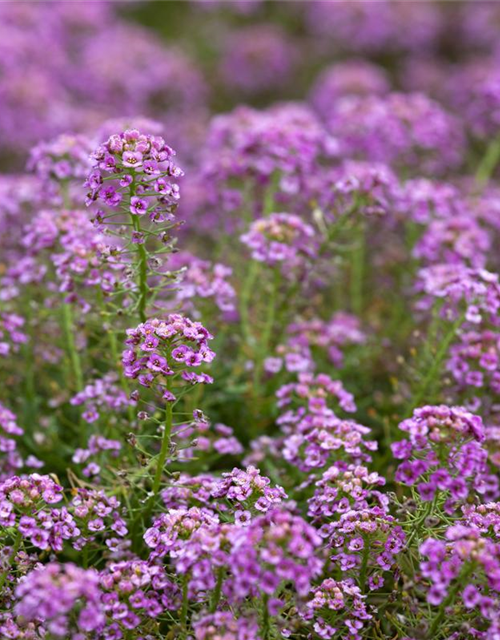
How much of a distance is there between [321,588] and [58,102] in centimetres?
628

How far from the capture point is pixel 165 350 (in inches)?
123

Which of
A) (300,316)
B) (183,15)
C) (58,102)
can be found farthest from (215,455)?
(183,15)

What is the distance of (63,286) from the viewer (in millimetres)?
4047

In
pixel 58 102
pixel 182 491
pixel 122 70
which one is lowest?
pixel 182 491

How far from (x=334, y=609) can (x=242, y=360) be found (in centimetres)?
218

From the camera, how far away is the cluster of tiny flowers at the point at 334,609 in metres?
3.05

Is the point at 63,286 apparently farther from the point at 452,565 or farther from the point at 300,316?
the point at 452,565

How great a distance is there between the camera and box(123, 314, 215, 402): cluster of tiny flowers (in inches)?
122

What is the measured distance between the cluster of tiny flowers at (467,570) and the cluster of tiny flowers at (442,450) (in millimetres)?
187

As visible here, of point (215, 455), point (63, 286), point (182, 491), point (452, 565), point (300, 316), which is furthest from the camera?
point (300, 316)

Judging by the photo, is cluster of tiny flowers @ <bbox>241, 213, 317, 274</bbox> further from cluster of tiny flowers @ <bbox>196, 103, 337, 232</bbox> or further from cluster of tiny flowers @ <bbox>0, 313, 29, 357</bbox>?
cluster of tiny flowers @ <bbox>0, 313, 29, 357</bbox>

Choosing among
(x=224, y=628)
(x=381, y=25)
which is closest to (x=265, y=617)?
(x=224, y=628)

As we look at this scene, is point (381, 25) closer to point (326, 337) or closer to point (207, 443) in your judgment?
point (326, 337)

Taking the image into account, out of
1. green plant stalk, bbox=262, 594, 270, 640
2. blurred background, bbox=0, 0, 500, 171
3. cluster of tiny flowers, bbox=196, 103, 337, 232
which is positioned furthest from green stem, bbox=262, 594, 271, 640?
blurred background, bbox=0, 0, 500, 171
